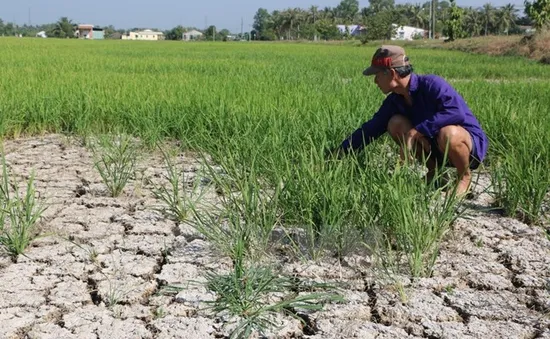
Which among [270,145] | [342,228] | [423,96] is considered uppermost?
[423,96]

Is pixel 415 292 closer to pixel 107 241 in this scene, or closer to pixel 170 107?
pixel 107 241

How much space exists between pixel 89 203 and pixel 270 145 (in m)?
0.88

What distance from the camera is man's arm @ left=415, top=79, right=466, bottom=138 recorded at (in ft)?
8.18

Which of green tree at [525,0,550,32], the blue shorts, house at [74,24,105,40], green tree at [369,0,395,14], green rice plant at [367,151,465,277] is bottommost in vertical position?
green rice plant at [367,151,465,277]

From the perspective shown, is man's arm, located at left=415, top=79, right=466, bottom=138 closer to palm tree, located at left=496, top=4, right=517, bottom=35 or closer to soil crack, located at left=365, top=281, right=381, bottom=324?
soil crack, located at left=365, top=281, right=381, bottom=324

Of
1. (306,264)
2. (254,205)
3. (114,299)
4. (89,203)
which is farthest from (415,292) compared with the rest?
(89,203)

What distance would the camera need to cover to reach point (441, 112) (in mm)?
2506

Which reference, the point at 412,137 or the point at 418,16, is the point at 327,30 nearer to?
the point at 418,16

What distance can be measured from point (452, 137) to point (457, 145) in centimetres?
5

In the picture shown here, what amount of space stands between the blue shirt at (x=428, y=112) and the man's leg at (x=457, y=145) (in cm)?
3

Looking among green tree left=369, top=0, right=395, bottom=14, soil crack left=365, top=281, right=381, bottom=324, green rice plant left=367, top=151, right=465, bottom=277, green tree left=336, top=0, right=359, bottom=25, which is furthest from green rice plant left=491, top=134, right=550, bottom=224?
green tree left=336, top=0, right=359, bottom=25

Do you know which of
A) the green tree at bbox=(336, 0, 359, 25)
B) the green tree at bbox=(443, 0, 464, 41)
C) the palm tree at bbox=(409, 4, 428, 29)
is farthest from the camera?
the green tree at bbox=(336, 0, 359, 25)

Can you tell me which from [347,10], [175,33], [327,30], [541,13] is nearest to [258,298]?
[541,13]

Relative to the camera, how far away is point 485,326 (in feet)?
5.37
